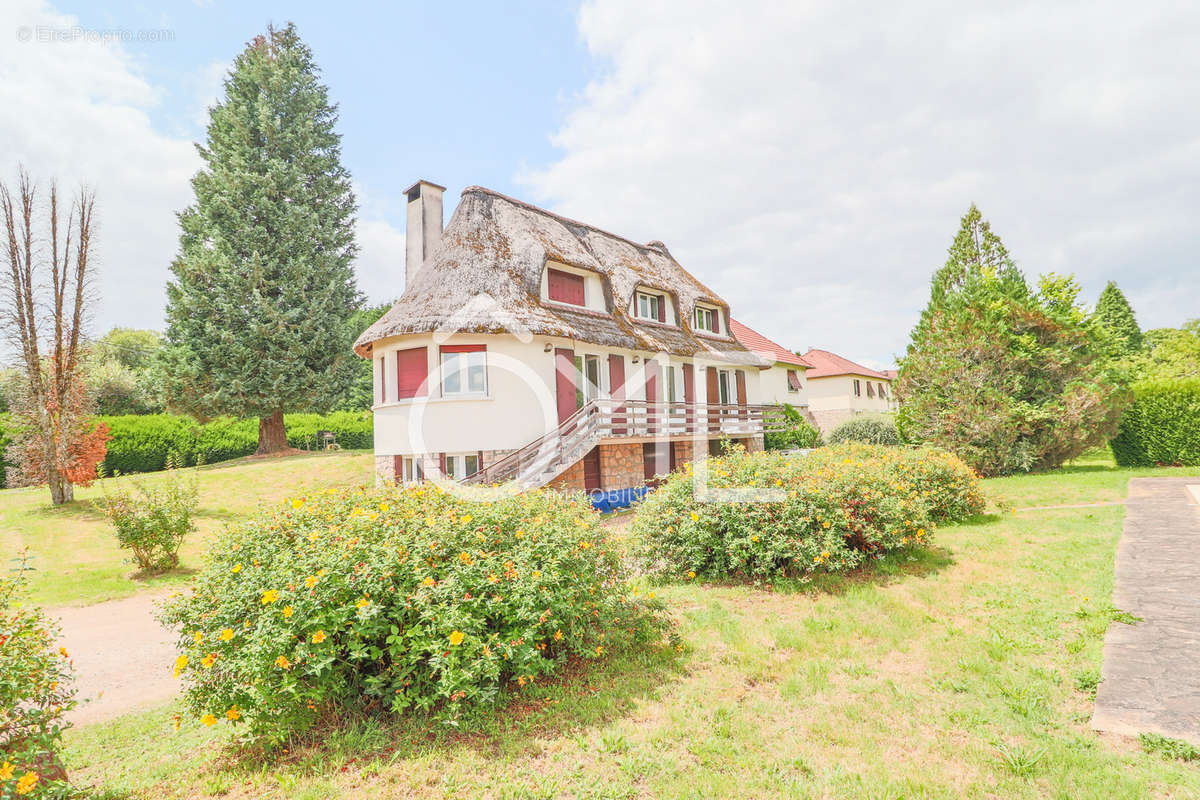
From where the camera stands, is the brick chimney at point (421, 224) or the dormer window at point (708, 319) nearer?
the brick chimney at point (421, 224)

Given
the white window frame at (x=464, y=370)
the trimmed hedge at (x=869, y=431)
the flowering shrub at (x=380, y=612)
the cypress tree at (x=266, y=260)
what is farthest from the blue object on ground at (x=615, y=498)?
the cypress tree at (x=266, y=260)

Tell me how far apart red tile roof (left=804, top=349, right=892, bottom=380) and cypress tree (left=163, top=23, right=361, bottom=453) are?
106ft

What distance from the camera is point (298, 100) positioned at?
26359mm

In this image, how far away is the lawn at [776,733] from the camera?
3.64 meters

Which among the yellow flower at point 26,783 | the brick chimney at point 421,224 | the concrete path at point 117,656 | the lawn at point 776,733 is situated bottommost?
the concrete path at point 117,656

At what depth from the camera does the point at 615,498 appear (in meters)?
17.0

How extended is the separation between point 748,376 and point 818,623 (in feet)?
72.5

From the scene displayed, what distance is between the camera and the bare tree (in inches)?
625

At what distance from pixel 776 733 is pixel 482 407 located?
13.0 meters

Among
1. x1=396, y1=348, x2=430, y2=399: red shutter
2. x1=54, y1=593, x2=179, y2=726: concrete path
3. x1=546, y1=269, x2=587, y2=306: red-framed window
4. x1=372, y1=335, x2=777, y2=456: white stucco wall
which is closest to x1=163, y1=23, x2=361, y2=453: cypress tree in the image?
x1=372, y1=335, x2=777, y2=456: white stucco wall

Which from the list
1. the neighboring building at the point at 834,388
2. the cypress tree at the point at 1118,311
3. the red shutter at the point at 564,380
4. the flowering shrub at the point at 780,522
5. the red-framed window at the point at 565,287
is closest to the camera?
the flowering shrub at the point at 780,522

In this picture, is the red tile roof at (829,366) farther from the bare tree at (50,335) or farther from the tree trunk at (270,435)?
the bare tree at (50,335)

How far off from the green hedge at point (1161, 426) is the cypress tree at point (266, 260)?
2985 cm

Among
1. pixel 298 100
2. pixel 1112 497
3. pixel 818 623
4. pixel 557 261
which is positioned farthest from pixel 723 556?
pixel 298 100
